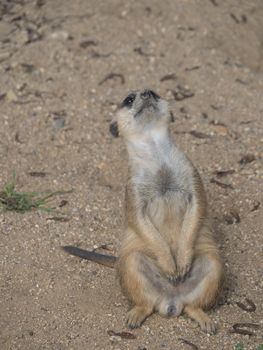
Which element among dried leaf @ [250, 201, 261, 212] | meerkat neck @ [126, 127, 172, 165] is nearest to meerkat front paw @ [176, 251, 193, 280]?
meerkat neck @ [126, 127, 172, 165]

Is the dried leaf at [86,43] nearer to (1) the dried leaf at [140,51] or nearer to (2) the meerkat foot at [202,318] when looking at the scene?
(1) the dried leaf at [140,51]

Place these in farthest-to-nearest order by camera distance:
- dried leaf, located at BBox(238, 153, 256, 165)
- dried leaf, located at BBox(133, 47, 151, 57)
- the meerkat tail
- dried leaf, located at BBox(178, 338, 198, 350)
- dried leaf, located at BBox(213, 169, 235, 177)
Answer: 1. dried leaf, located at BBox(133, 47, 151, 57)
2. dried leaf, located at BBox(238, 153, 256, 165)
3. dried leaf, located at BBox(213, 169, 235, 177)
4. the meerkat tail
5. dried leaf, located at BBox(178, 338, 198, 350)

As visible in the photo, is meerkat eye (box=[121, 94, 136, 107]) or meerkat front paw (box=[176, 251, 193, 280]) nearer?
meerkat front paw (box=[176, 251, 193, 280])

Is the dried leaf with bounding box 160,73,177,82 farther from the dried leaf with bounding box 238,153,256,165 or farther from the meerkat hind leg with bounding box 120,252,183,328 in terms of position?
the meerkat hind leg with bounding box 120,252,183,328

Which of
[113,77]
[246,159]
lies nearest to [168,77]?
[113,77]

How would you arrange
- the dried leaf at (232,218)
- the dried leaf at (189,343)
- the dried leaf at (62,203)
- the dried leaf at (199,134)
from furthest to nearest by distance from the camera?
the dried leaf at (199,134), the dried leaf at (62,203), the dried leaf at (232,218), the dried leaf at (189,343)

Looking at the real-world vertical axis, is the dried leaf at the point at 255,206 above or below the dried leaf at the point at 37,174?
above

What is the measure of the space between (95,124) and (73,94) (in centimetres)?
49

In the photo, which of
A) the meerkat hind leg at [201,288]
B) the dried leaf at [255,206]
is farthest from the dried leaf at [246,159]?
the meerkat hind leg at [201,288]

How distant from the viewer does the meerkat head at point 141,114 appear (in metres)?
4.58

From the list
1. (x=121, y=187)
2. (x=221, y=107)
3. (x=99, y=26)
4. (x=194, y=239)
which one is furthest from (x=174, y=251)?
(x=99, y=26)

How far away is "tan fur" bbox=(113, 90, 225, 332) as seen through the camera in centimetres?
431

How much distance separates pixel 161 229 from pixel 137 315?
57 cm

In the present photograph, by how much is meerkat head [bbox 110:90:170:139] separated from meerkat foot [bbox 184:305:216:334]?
44.5 inches
